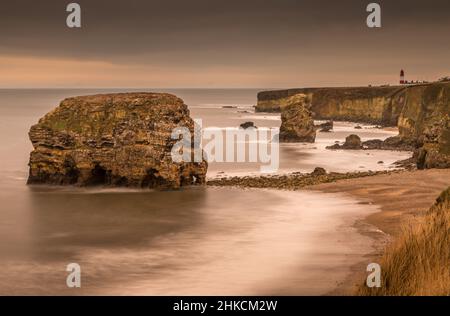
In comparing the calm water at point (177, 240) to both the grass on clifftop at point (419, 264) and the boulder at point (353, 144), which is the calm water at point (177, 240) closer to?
the grass on clifftop at point (419, 264)

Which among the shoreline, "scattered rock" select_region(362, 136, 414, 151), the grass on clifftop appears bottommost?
"scattered rock" select_region(362, 136, 414, 151)

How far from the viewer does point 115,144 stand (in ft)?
97.8

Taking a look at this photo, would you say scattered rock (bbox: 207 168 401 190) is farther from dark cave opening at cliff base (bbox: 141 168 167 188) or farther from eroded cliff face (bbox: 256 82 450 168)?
eroded cliff face (bbox: 256 82 450 168)

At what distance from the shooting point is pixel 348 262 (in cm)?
→ 1686

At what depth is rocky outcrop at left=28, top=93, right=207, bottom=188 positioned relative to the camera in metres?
29.4

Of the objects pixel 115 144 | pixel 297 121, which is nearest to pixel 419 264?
pixel 115 144

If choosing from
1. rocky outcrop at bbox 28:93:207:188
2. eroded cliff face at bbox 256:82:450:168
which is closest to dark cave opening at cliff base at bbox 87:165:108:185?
rocky outcrop at bbox 28:93:207:188

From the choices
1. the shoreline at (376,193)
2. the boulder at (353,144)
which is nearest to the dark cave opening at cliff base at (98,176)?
the shoreline at (376,193)

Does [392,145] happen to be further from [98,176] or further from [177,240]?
[177,240]

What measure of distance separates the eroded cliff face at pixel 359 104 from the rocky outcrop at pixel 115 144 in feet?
234

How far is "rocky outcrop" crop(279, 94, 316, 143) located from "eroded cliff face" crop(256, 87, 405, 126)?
118 feet

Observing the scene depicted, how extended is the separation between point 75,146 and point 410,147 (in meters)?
33.3

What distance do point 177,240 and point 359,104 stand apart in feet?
313
